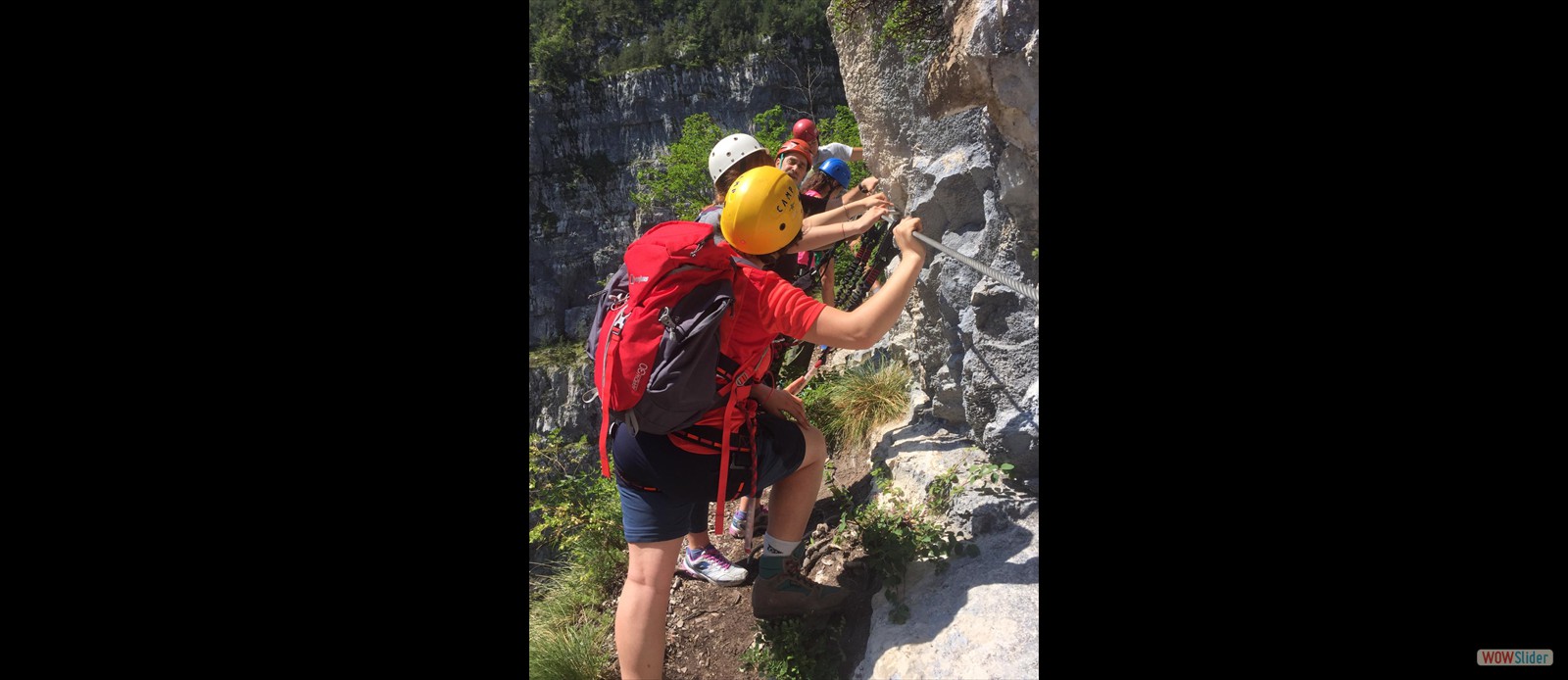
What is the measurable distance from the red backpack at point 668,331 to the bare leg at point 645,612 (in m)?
0.44

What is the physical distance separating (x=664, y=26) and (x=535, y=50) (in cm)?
894

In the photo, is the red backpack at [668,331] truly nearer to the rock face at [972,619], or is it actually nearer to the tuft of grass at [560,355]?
the rock face at [972,619]

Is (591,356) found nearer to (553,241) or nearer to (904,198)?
(904,198)

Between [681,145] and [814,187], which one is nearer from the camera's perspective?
[814,187]

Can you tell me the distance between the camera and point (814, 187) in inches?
182

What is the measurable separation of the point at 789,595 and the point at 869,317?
5.18 feet

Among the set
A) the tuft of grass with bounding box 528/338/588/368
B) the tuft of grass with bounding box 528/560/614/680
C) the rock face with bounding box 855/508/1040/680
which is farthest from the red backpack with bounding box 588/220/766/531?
the tuft of grass with bounding box 528/338/588/368

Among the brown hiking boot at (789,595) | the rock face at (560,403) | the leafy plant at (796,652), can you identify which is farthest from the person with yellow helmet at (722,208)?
the rock face at (560,403)

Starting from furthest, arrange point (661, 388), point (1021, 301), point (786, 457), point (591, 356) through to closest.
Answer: point (1021, 301) < point (786, 457) < point (591, 356) < point (661, 388)

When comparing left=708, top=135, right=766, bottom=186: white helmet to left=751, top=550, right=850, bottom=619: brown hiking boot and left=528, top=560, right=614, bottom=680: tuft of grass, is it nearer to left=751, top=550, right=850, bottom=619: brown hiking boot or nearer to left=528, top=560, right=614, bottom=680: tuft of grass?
left=751, top=550, right=850, bottom=619: brown hiking boot

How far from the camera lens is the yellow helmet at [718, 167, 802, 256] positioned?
277cm

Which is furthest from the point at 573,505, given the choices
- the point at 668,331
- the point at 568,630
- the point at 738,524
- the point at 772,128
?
the point at 772,128

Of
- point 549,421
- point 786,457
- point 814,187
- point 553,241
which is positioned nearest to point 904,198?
point 814,187

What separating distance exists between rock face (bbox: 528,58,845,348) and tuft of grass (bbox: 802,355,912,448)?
44905mm
